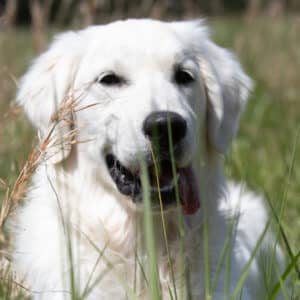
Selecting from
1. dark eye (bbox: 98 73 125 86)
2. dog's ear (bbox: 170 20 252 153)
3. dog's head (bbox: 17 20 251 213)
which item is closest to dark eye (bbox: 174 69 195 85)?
dog's head (bbox: 17 20 251 213)

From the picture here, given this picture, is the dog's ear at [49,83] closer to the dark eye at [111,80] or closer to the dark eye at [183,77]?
the dark eye at [111,80]

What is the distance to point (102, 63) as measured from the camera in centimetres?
283

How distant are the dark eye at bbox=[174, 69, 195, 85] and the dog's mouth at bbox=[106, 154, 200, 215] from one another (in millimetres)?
374

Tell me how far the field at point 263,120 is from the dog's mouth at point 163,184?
0.27 meters

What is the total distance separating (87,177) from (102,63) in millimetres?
493

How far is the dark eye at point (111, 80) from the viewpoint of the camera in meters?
2.80

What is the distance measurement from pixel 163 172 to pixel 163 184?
0.15ft

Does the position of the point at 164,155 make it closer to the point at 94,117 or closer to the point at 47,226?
the point at 94,117

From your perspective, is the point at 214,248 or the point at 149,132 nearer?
the point at 149,132

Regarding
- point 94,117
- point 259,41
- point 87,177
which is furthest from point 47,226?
point 259,41

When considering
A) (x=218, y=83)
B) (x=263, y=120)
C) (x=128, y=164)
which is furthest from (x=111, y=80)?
(x=263, y=120)

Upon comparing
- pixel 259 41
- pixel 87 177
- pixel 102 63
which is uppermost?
pixel 102 63

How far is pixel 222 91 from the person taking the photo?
3180 mm

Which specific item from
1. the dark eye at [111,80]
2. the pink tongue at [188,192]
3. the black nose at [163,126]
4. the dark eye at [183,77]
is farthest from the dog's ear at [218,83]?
the black nose at [163,126]
